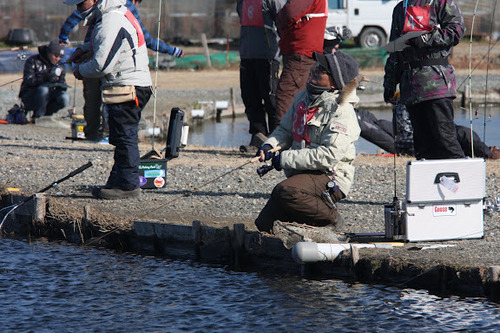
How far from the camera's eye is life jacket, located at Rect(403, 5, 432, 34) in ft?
22.9

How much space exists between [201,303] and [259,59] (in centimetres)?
481

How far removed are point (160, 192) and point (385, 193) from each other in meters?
2.01

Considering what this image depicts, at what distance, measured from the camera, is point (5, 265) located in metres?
6.92

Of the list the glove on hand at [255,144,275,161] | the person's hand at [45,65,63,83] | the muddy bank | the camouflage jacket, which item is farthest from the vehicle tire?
the glove on hand at [255,144,275,161]

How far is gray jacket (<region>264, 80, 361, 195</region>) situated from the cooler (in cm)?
51

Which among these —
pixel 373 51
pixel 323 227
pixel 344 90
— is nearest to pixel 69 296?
pixel 323 227

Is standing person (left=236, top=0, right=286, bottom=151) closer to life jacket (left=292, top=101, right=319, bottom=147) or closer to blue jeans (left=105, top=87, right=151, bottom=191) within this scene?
blue jeans (left=105, top=87, right=151, bottom=191)

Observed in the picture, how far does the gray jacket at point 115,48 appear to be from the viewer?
295 inches

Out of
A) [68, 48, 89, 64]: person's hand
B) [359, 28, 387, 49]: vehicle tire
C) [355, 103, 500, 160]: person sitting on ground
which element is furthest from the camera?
[359, 28, 387, 49]: vehicle tire

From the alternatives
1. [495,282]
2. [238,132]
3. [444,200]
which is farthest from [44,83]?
[495,282]

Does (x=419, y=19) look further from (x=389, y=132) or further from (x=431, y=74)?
(x=389, y=132)

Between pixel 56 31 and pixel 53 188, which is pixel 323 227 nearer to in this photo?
pixel 53 188

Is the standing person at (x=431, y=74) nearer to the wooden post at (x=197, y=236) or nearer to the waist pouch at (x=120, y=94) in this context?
the wooden post at (x=197, y=236)

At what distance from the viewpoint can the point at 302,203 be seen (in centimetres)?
633
